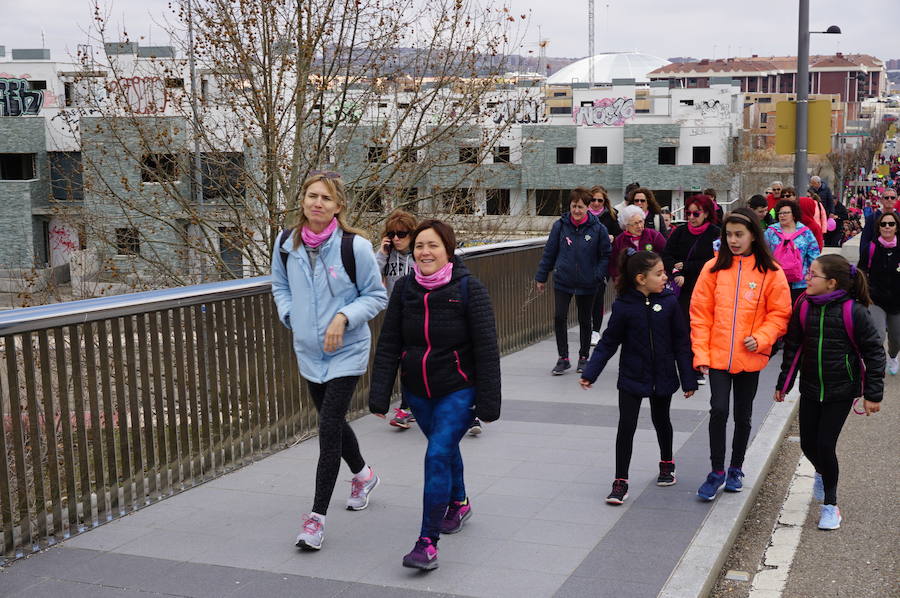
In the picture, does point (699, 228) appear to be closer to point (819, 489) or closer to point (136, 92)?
point (819, 489)

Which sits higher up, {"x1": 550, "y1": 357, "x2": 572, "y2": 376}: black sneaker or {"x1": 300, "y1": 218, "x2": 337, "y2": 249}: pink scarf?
{"x1": 300, "y1": 218, "x2": 337, "y2": 249}: pink scarf

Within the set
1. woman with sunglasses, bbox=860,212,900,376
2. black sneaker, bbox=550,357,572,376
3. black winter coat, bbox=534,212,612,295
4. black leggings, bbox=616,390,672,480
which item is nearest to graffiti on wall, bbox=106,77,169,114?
black winter coat, bbox=534,212,612,295

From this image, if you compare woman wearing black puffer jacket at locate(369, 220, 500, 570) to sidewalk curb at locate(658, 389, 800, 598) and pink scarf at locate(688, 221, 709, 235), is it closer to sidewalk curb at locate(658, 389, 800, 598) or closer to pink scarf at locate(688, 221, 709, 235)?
sidewalk curb at locate(658, 389, 800, 598)

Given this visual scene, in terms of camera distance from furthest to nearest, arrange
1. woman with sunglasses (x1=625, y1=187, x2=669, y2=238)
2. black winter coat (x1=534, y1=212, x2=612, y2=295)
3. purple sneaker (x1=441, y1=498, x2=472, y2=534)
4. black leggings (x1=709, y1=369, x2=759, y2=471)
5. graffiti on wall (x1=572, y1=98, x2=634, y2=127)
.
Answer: graffiti on wall (x1=572, y1=98, x2=634, y2=127) < woman with sunglasses (x1=625, y1=187, x2=669, y2=238) < black winter coat (x1=534, y1=212, x2=612, y2=295) < black leggings (x1=709, y1=369, x2=759, y2=471) < purple sneaker (x1=441, y1=498, x2=472, y2=534)

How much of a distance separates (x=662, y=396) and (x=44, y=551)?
3323 millimetres

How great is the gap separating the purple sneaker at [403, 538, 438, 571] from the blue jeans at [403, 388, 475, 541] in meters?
0.04

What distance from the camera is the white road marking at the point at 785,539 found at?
16.9 feet

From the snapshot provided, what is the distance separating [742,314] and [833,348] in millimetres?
531

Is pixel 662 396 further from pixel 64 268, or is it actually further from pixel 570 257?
pixel 64 268

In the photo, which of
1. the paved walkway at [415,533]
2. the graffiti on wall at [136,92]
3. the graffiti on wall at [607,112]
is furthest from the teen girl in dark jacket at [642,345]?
the graffiti on wall at [607,112]

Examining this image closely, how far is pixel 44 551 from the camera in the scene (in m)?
5.11

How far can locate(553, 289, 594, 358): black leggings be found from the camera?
10.3 m

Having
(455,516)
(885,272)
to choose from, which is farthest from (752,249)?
(885,272)

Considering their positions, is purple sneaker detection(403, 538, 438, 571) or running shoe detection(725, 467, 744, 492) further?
running shoe detection(725, 467, 744, 492)
